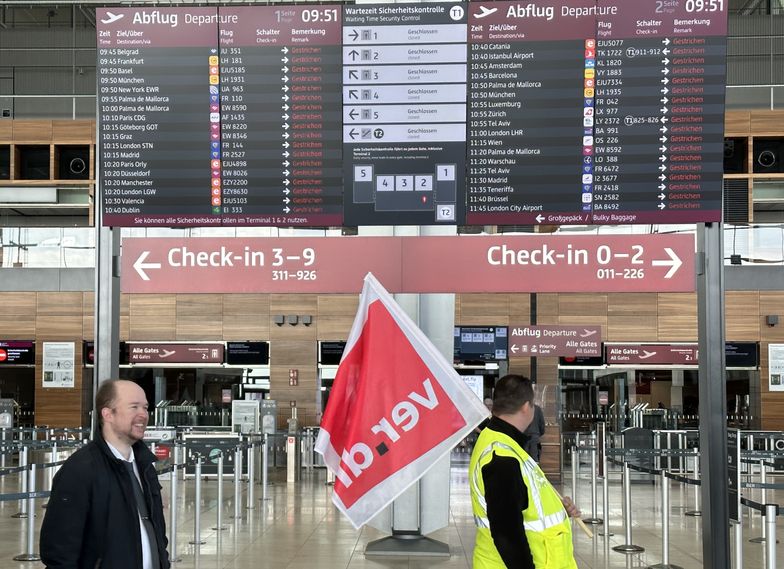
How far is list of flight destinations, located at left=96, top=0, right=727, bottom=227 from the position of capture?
5793mm

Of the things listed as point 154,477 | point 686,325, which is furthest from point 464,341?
point 154,477

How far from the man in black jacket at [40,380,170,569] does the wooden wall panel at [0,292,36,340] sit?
19544 millimetres

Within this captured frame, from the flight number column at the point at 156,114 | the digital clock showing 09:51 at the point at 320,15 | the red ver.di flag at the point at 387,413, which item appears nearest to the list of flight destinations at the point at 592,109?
the digital clock showing 09:51 at the point at 320,15

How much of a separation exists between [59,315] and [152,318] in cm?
203

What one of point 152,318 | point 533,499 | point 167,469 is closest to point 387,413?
point 533,499

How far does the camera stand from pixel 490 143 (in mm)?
5871

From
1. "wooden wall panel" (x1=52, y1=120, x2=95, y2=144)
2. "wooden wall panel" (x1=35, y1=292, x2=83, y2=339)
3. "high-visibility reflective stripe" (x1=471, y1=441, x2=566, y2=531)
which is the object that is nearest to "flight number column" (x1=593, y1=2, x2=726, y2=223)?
"high-visibility reflective stripe" (x1=471, y1=441, x2=566, y2=531)

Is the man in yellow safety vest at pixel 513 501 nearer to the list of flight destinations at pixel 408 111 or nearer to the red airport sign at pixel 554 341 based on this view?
the list of flight destinations at pixel 408 111

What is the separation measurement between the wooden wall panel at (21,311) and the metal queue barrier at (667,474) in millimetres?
11196

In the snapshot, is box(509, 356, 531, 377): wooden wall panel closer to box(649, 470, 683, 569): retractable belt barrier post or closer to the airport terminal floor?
the airport terminal floor

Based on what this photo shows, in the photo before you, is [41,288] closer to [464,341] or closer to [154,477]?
[464,341]

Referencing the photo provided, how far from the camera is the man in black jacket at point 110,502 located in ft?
10.8

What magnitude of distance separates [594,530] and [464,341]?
9573 mm

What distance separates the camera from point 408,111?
19.1 ft
